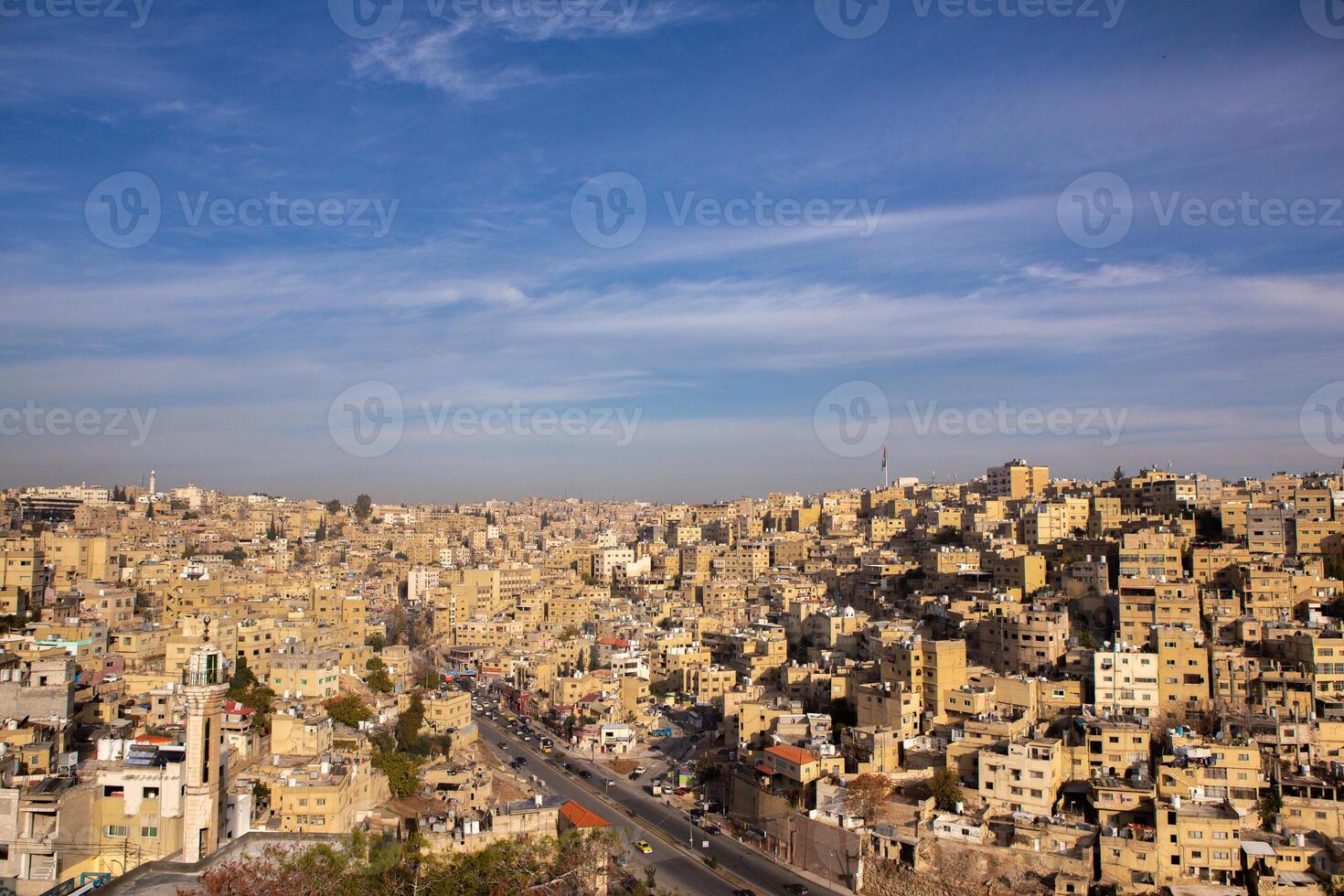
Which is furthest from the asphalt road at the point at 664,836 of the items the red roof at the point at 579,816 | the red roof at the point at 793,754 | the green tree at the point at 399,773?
the green tree at the point at 399,773

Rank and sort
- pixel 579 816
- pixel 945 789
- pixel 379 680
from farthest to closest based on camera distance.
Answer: pixel 379 680, pixel 945 789, pixel 579 816

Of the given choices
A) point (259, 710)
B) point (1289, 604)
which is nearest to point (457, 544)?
point (259, 710)

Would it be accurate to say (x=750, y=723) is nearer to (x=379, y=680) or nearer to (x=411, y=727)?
(x=411, y=727)

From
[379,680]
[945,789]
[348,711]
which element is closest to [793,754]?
[945,789]

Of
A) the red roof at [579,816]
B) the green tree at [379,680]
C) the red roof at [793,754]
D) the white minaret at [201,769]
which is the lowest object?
the red roof at [579,816]

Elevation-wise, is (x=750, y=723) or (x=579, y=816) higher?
(x=750, y=723)

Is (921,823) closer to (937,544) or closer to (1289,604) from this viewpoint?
(1289,604)

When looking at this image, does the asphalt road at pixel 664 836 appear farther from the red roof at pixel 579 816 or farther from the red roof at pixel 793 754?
the red roof at pixel 793 754
